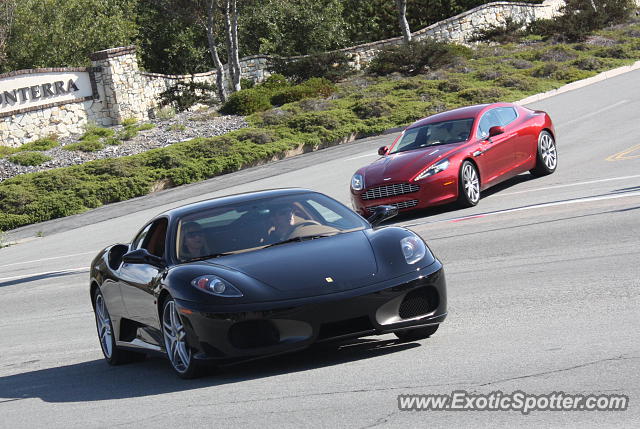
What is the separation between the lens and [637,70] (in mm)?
39250

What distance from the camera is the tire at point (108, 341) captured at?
9.15 meters

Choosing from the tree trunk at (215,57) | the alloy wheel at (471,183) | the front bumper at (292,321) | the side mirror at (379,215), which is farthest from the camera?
the tree trunk at (215,57)

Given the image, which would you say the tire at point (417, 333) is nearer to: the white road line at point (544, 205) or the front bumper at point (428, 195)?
the white road line at point (544, 205)

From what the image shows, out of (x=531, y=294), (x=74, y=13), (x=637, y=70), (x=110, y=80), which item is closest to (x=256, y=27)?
(x=74, y=13)

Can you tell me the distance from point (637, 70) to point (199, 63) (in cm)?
1973

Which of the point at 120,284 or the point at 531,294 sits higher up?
the point at 120,284

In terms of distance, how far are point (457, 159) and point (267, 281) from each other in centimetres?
954

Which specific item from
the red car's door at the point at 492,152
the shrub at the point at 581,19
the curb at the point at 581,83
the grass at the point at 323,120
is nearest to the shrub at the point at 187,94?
the grass at the point at 323,120

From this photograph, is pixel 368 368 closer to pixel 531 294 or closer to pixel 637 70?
pixel 531 294

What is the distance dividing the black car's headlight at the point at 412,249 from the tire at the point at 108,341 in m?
2.69

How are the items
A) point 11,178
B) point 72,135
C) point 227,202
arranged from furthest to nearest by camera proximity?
point 72,135
point 11,178
point 227,202

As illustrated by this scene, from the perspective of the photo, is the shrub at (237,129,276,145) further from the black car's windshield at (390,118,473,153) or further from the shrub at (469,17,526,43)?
the shrub at (469,17,526,43)

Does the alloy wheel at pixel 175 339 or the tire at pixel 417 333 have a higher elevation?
the alloy wheel at pixel 175 339

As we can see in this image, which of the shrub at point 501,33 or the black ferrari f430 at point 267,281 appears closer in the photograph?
the black ferrari f430 at point 267,281
